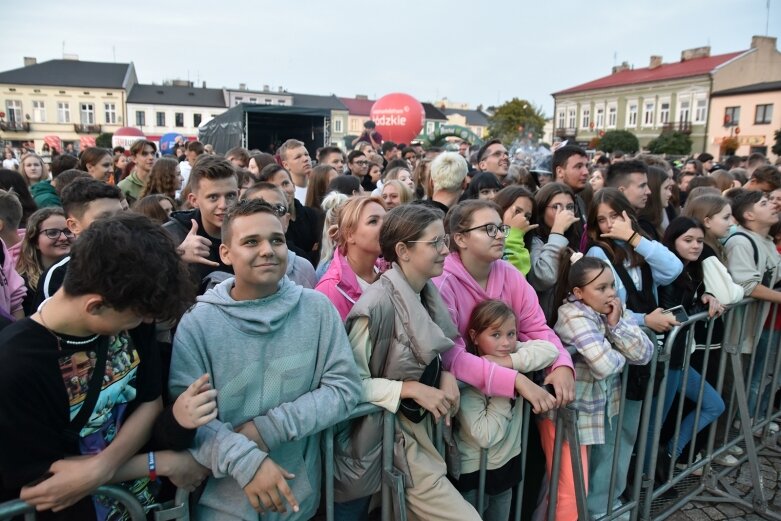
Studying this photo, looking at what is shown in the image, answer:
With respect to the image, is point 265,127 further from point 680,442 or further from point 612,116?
point 612,116

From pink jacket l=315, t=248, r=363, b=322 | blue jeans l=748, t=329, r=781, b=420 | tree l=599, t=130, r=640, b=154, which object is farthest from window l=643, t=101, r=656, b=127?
pink jacket l=315, t=248, r=363, b=322

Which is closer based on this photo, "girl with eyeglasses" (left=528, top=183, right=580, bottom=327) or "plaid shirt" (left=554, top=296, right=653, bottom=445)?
"plaid shirt" (left=554, top=296, right=653, bottom=445)

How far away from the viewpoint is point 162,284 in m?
1.61

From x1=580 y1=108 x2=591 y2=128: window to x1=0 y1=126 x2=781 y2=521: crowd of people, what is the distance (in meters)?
58.5

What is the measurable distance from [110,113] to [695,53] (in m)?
62.7

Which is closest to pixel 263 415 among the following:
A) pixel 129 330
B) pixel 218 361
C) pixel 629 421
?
pixel 218 361

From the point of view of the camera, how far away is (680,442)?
147 inches

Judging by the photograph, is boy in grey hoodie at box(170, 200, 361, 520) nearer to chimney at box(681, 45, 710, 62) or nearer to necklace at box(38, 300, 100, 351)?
necklace at box(38, 300, 100, 351)

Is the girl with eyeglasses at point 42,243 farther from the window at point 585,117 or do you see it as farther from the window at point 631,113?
the window at point 585,117

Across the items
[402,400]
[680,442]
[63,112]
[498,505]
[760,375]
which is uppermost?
[63,112]

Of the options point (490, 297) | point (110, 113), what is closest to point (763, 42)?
point (490, 297)

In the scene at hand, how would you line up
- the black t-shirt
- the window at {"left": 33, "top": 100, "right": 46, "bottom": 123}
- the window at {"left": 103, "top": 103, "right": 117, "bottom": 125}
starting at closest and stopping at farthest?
the black t-shirt, the window at {"left": 33, "top": 100, "right": 46, "bottom": 123}, the window at {"left": 103, "top": 103, "right": 117, "bottom": 125}

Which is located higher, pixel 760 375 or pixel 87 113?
pixel 87 113

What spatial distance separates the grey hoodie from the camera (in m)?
1.88
